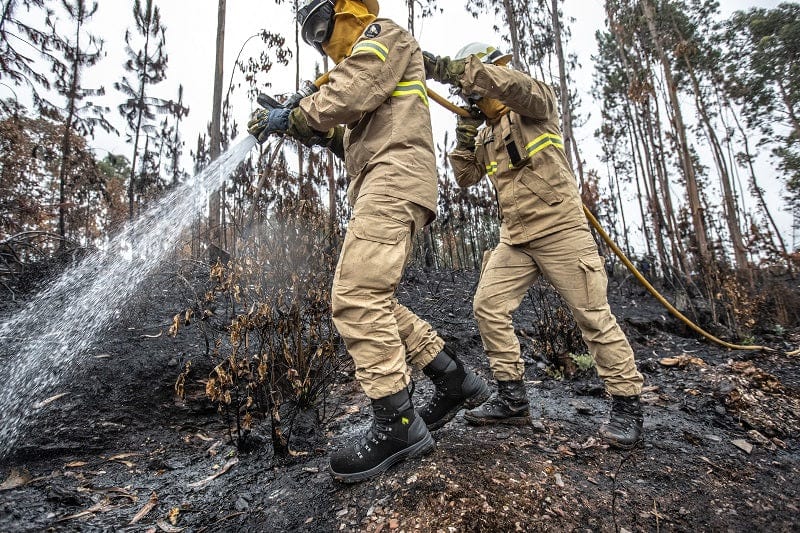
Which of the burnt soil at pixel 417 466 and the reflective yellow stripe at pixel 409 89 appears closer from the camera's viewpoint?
the burnt soil at pixel 417 466

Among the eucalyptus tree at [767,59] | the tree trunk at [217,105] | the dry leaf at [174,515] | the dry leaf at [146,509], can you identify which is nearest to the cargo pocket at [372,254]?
the dry leaf at [174,515]

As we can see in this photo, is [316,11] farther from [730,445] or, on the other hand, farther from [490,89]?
[730,445]

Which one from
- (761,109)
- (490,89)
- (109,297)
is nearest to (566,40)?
(761,109)

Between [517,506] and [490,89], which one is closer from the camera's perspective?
[517,506]

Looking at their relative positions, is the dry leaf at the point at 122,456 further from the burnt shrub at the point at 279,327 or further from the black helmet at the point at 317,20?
the black helmet at the point at 317,20

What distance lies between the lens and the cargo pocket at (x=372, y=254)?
1.78 m

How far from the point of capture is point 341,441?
2402 millimetres

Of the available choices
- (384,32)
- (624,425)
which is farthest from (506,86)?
(624,425)

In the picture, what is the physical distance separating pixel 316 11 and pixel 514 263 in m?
1.71

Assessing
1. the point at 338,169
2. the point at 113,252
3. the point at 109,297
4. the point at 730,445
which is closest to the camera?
the point at 730,445

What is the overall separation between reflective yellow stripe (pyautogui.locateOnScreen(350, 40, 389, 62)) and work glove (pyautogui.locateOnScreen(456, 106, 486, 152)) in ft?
3.69

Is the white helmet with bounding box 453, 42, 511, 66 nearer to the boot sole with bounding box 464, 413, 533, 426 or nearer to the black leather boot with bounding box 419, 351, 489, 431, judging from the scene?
the black leather boot with bounding box 419, 351, 489, 431

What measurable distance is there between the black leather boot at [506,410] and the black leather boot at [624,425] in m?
0.42

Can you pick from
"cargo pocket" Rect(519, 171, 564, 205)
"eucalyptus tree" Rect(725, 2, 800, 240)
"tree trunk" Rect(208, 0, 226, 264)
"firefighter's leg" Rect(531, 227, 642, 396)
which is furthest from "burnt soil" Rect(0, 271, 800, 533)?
"eucalyptus tree" Rect(725, 2, 800, 240)
